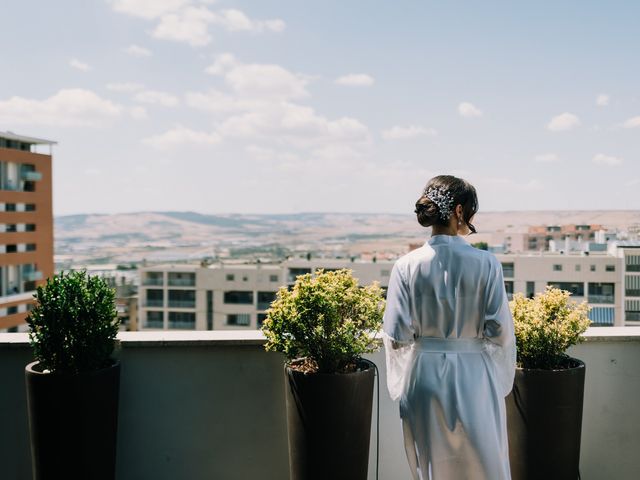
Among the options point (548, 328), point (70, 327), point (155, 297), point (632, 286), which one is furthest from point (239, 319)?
point (548, 328)

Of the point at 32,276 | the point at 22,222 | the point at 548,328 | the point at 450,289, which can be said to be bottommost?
the point at 32,276

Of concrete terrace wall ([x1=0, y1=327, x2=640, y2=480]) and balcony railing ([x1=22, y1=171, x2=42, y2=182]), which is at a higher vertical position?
balcony railing ([x1=22, y1=171, x2=42, y2=182])

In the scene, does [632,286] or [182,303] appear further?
[182,303]

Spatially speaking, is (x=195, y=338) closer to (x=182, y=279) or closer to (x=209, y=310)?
(x=209, y=310)

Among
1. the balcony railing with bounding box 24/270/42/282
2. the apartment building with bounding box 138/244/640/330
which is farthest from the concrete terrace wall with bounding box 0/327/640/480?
the balcony railing with bounding box 24/270/42/282

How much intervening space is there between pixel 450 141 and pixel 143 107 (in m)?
47.0

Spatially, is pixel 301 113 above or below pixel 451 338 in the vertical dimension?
above

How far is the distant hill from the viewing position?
45875mm

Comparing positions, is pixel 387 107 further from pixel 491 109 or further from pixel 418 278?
pixel 418 278

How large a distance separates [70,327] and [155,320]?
→ 239 feet

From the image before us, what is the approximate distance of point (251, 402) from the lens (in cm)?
278

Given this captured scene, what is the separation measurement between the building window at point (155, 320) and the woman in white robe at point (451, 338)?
236 feet

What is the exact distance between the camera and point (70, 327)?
7.78ft

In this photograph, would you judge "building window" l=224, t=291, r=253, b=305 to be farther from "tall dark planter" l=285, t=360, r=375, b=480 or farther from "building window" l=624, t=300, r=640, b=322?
"tall dark planter" l=285, t=360, r=375, b=480
